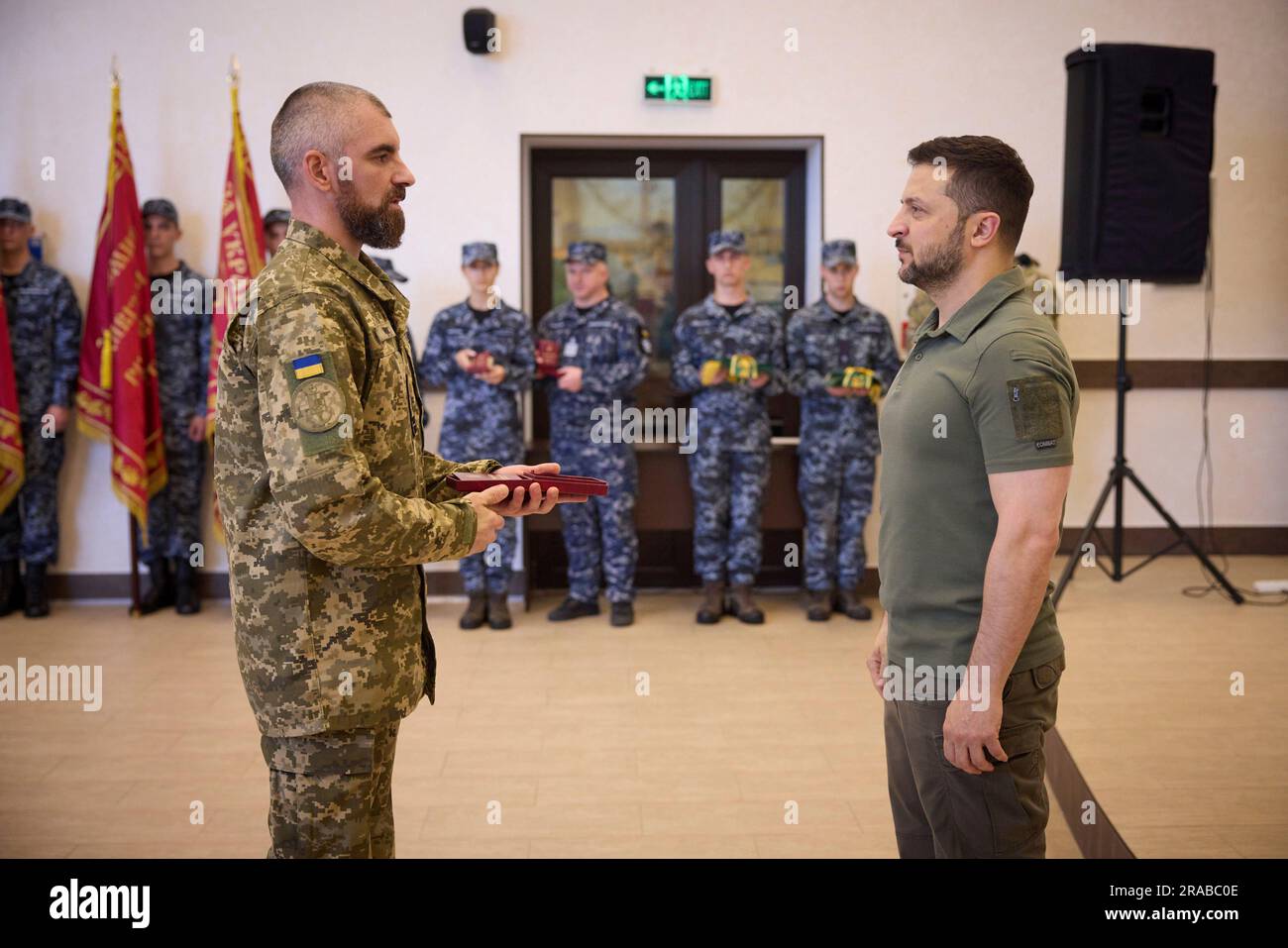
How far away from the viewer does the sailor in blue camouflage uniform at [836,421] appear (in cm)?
525

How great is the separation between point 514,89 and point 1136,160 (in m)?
2.88

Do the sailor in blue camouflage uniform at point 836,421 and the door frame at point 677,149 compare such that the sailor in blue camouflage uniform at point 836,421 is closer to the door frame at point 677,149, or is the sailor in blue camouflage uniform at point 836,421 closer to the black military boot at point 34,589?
the door frame at point 677,149

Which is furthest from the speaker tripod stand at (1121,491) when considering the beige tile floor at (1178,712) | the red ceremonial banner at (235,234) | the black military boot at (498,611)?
the red ceremonial banner at (235,234)

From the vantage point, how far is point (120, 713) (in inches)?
151

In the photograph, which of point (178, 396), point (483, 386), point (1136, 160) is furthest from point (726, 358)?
point (178, 396)

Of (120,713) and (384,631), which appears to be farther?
(120,713)

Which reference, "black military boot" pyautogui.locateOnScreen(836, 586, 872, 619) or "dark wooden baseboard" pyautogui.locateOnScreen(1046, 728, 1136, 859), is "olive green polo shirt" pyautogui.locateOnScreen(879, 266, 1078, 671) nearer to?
"dark wooden baseboard" pyautogui.locateOnScreen(1046, 728, 1136, 859)

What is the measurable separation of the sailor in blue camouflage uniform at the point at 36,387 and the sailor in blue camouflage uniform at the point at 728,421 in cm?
289

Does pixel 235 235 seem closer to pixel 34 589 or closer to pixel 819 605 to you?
pixel 34 589

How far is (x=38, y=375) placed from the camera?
525 centimetres

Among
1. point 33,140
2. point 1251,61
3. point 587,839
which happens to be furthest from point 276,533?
point 1251,61
